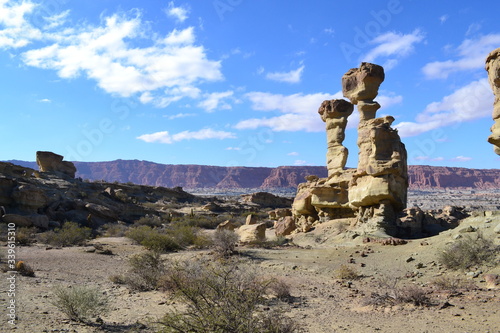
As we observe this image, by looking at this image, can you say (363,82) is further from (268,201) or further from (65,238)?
(268,201)

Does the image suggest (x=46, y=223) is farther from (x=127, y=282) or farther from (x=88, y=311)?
(x=88, y=311)

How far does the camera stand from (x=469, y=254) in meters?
9.40

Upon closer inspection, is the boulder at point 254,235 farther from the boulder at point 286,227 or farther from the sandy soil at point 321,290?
the boulder at point 286,227

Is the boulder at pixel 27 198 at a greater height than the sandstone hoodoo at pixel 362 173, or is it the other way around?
the sandstone hoodoo at pixel 362 173

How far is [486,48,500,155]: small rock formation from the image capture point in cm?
954

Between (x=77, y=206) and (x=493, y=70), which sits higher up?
(x=493, y=70)

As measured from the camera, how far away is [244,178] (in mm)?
168875

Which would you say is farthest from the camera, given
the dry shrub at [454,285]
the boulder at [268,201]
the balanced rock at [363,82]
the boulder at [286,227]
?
the boulder at [268,201]

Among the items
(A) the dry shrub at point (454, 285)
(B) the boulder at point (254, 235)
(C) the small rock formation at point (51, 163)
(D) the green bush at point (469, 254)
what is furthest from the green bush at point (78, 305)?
(C) the small rock formation at point (51, 163)

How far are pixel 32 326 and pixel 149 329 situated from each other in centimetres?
174

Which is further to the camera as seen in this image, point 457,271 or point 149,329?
point 457,271

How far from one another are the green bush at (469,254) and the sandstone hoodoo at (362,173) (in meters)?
5.31

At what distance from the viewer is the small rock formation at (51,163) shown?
36906mm

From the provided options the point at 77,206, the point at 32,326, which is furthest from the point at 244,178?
the point at 32,326
